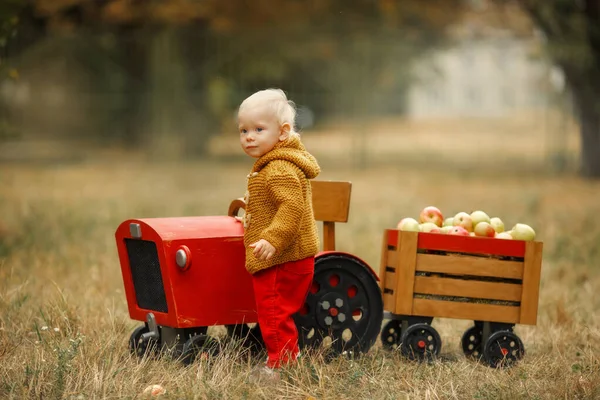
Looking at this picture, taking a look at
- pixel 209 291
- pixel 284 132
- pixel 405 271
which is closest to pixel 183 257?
pixel 209 291

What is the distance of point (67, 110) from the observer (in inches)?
909

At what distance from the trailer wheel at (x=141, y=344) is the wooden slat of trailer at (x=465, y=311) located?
141 centimetres

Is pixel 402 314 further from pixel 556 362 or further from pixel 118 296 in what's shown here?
pixel 118 296

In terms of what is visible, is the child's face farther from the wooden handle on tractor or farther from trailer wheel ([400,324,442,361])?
trailer wheel ([400,324,442,361])

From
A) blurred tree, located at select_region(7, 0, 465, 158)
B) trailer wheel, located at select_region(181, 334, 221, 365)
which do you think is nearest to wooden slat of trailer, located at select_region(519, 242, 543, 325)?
trailer wheel, located at select_region(181, 334, 221, 365)

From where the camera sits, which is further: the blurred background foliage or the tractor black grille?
the blurred background foliage

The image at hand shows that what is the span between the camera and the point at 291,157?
16.1 ft

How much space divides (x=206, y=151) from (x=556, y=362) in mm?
16598

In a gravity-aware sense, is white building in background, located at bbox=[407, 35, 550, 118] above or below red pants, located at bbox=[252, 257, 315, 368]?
above

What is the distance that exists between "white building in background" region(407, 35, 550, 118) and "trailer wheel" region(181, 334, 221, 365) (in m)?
17.3

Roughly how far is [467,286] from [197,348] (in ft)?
4.97

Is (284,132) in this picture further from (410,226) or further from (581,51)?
(581,51)

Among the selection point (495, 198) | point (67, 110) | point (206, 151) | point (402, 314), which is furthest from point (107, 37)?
point (402, 314)

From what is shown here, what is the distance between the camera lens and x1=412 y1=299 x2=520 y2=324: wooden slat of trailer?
18.1 ft
